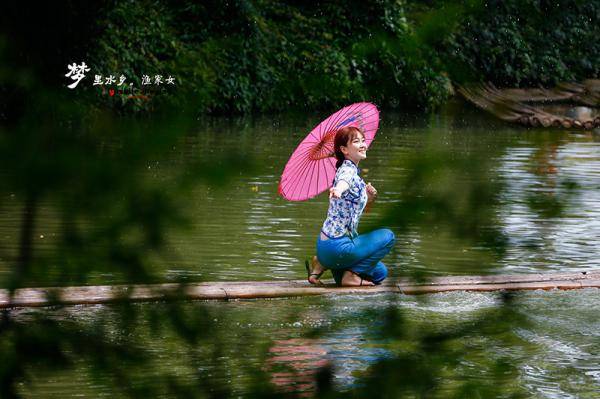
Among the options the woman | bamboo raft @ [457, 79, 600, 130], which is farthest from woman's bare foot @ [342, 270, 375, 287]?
bamboo raft @ [457, 79, 600, 130]

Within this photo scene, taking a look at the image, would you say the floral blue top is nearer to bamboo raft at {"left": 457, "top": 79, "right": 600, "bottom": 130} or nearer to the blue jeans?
the blue jeans

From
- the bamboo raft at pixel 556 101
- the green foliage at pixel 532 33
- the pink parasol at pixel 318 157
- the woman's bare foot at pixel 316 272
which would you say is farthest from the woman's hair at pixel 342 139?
the green foliage at pixel 532 33

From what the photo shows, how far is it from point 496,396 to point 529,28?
0.55 metres

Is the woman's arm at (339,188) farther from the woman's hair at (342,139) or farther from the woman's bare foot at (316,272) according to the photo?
the woman's bare foot at (316,272)

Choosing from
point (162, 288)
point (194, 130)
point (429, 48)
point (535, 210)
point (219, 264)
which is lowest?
point (219, 264)

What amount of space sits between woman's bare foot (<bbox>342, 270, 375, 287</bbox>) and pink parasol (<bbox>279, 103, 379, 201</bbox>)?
752mm

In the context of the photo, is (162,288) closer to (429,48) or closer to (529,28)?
(429,48)

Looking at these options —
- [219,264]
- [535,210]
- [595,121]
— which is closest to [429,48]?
[535,210]

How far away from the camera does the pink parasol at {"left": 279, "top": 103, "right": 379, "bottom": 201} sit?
828 cm

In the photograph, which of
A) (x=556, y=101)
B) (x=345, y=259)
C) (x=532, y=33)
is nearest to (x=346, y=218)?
(x=345, y=259)

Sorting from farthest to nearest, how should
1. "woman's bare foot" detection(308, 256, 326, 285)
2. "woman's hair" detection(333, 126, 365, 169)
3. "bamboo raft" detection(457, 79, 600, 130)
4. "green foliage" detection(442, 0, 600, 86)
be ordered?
"bamboo raft" detection(457, 79, 600, 130) < "woman's bare foot" detection(308, 256, 326, 285) < "woman's hair" detection(333, 126, 365, 169) < "green foliage" detection(442, 0, 600, 86)

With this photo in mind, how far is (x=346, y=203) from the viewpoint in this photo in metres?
7.86

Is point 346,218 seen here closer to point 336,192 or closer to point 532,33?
point 336,192

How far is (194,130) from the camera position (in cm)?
164
